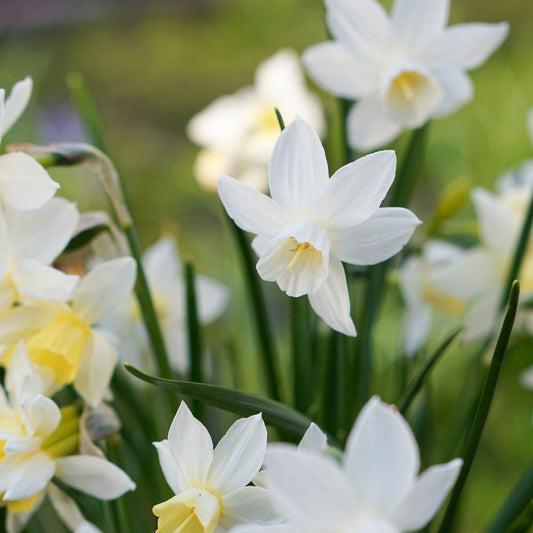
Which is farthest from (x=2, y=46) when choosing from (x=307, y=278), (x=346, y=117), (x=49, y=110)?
(x=307, y=278)

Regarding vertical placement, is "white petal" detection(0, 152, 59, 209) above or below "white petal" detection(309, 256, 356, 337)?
above

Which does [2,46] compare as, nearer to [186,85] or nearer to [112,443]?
[186,85]

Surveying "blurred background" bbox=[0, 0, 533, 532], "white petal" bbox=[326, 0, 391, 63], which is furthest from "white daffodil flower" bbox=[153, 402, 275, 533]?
"blurred background" bbox=[0, 0, 533, 532]

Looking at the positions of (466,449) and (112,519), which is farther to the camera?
(112,519)

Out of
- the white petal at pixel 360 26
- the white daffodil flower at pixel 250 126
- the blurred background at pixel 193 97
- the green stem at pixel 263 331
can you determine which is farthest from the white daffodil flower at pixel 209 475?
the blurred background at pixel 193 97

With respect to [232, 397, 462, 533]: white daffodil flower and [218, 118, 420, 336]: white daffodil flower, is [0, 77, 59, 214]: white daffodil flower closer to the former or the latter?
[218, 118, 420, 336]: white daffodil flower

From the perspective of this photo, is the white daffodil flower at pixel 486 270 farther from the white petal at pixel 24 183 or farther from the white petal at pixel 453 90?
the white petal at pixel 24 183
